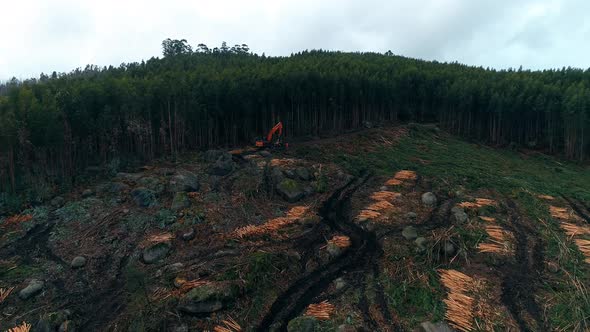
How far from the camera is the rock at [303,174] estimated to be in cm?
1453

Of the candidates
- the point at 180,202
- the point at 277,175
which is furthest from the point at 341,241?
the point at 180,202

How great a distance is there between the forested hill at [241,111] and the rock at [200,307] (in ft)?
35.9

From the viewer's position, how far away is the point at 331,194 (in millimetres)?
13648

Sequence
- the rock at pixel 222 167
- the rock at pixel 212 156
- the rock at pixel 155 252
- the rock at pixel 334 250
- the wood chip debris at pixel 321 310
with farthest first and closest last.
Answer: the rock at pixel 212 156 → the rock at pixel 222 167 → the rock at pixel 155 252 → the rock at pixel 334 250 → the wood chip debris at pixel 321 310

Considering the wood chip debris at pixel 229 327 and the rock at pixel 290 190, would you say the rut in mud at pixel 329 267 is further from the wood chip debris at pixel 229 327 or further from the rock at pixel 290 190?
the rock at pixel 290 190

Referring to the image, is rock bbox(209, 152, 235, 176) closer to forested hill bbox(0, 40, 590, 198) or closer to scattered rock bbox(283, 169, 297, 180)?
scattered rock bbox(283, 169, 297, 180)

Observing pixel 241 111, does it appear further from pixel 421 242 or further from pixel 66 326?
pixel 66 326

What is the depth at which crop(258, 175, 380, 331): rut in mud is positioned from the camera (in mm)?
7350

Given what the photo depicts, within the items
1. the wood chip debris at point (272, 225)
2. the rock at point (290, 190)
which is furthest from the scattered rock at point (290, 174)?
the wood chip debris at point (272, 225)

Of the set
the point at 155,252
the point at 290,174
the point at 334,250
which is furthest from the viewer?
the point at 290,174

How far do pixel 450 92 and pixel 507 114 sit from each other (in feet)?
16.7

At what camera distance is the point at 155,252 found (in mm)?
9742

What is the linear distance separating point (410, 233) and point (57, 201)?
13118 millimetres

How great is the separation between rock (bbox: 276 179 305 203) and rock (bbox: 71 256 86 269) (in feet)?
22.6
